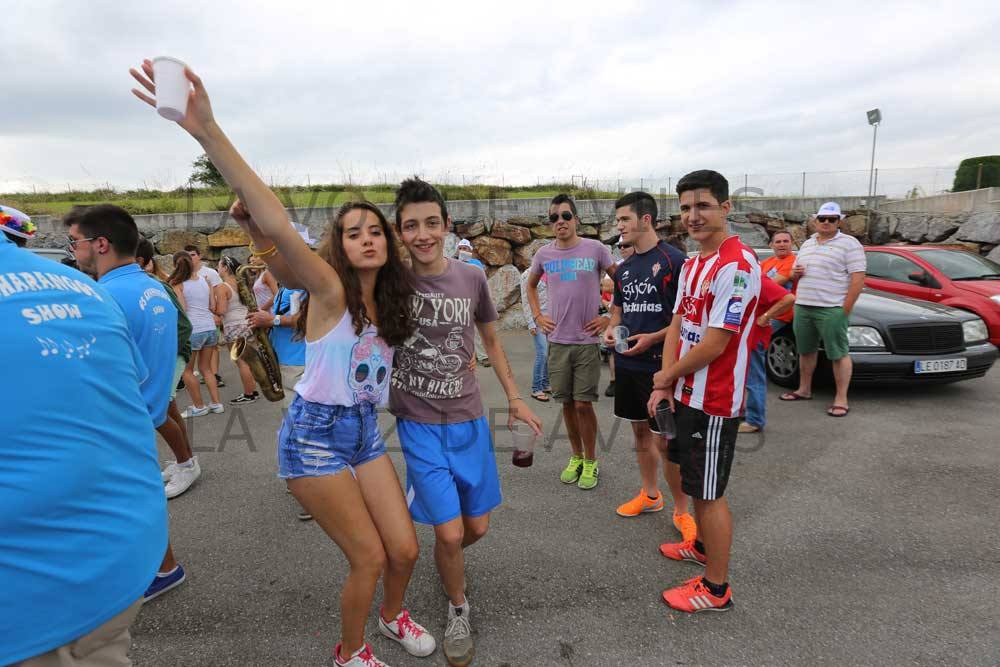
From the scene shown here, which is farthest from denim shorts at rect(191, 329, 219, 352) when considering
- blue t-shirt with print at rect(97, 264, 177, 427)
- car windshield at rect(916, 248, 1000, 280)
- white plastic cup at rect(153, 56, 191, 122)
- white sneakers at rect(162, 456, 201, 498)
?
car windshield at rect(916, 248, 1000, 280)

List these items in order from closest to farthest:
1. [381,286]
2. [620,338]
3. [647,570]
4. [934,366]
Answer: [381,286]
[647,570]
[620,338]
[934,366]

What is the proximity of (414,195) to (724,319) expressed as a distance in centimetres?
154

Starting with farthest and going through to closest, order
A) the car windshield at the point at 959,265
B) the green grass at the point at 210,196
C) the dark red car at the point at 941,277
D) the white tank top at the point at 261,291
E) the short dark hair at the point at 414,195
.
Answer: the green grass at the point at 210,196, the car windshield at the point at 959,265, the dark red car at the point at 941,277, the white tank top at the point at 261,291, the short dark hair at the point at 414,195

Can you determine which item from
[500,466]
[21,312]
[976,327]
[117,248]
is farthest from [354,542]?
[976,327]

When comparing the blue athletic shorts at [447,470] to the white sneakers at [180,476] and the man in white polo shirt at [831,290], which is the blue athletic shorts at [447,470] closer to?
the white sneakers at [180,476]

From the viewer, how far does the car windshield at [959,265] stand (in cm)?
767

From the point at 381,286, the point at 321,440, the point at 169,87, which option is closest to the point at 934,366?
the point at 381,286

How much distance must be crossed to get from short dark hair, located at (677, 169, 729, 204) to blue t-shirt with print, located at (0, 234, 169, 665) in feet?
7.78

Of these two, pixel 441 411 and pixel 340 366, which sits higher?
pixel 340 366

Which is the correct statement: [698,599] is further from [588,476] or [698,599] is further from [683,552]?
[588,476]

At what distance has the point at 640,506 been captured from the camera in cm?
346

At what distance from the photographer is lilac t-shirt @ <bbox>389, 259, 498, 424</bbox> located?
2.34 m

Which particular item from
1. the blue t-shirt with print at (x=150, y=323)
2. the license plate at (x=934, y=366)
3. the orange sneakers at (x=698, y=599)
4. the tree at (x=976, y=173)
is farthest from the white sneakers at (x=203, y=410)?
the tree at (x=976, y=173)

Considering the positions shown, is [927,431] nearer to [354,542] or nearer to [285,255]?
[354,542]
